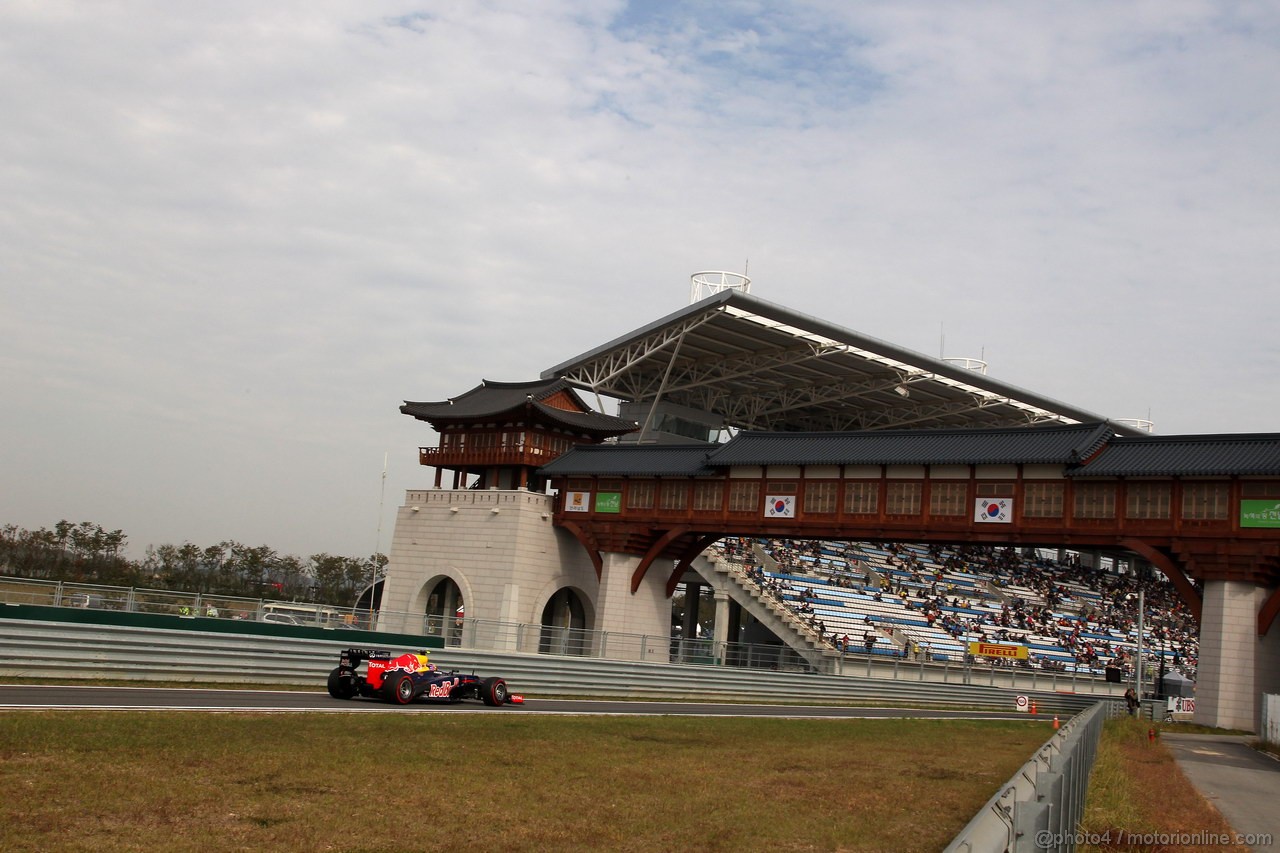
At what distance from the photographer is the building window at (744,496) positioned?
45.9 metres

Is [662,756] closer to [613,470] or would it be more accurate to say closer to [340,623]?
[340,623]

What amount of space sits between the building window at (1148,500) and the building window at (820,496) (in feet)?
34.6

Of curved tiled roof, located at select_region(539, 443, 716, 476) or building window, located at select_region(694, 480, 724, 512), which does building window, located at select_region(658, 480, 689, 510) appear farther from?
curved tiled roof, located at select_region(539, 443, 716, 476)

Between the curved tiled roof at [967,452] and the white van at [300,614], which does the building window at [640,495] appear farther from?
the white van at [300,614]

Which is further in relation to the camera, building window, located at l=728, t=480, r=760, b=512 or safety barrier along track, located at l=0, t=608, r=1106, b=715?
building window, located at l=728, t=480, r=760, b=512

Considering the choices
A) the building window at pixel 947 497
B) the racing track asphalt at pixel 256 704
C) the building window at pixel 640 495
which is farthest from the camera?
the building window at pixel 640 495

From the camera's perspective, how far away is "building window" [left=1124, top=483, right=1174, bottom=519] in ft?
121

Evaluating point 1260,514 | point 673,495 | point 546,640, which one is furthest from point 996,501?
Result: point 546,640

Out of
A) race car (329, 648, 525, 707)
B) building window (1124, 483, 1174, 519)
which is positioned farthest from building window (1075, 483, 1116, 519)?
race car (329, 648, 525, 707)

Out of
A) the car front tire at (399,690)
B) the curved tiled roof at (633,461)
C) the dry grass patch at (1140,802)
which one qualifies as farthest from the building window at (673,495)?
the dry grass patch at (1140,802)

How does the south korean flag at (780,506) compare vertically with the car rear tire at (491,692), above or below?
above

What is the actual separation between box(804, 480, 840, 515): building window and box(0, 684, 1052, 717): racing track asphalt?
44.0 feet

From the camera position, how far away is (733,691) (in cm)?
3944

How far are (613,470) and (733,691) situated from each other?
42.2 feet
